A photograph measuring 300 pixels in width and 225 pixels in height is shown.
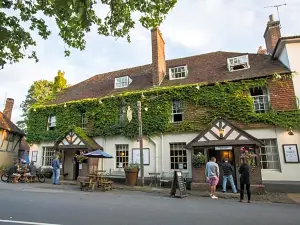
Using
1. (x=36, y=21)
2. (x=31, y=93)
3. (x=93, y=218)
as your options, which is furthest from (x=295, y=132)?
(x=31, y=93)

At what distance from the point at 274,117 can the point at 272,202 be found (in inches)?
213

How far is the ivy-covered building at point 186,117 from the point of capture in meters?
12.8

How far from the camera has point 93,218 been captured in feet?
19.1

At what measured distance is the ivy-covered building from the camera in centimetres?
1283

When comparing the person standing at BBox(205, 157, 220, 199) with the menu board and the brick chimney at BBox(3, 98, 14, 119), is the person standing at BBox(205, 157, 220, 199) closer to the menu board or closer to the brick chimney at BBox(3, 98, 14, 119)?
the menu board

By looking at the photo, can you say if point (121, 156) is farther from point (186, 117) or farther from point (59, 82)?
point (59, 82)

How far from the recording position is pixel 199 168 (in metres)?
12.6

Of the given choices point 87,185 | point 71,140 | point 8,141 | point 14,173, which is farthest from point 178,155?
point 8,141

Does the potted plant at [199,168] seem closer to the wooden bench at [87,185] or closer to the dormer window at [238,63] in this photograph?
the wooden bench at [87,185]

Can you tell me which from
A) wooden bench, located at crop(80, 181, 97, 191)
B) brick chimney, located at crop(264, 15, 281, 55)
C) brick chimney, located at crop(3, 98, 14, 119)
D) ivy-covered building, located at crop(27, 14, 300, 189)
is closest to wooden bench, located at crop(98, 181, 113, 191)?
wooden bench, located at crop(80, 181, 97, 191)

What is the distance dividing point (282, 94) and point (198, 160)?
6.35 m

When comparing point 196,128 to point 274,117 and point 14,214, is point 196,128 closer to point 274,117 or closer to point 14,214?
point 274,117

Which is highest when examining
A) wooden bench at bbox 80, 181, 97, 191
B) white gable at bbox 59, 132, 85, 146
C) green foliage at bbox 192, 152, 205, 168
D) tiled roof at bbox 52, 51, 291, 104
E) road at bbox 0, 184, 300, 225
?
tiled roof at bbox 52, 51, 291, 104

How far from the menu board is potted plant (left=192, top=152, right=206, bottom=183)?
4.56m
